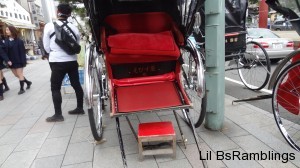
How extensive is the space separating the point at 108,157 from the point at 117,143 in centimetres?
36

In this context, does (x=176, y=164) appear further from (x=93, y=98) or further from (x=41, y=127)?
(x=41, y=127)

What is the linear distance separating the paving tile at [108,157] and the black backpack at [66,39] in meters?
1.60

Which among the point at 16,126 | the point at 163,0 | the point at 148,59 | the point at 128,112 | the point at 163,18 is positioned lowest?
the point at 16,126

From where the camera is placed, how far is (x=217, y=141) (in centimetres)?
308

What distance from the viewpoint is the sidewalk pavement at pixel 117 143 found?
2.72 metres

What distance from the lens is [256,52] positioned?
5.37 meters

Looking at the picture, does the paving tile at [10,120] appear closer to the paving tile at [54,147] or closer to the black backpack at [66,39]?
the paving tile at [54,147]

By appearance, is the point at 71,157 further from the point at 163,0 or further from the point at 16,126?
the point at 163,0

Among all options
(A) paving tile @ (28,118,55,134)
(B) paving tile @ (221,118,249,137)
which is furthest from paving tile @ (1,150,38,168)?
(B) paving tile @ (221,118,249,137)

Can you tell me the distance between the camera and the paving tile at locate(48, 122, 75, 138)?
12.0 feet

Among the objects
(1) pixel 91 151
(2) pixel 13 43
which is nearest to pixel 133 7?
(1) pixel 91 151

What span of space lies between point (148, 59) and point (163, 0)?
2.87 feet

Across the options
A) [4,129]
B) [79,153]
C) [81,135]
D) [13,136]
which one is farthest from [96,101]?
[4,129]

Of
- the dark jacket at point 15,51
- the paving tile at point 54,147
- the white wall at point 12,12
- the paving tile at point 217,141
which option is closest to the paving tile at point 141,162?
the paving tile at point 217,141
